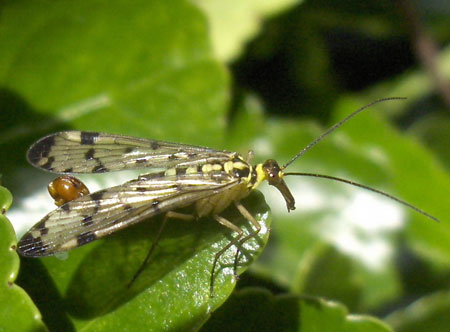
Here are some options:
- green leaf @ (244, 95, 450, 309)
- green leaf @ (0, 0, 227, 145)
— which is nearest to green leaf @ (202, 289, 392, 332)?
green leaf @ (0, 0, 227, 145)

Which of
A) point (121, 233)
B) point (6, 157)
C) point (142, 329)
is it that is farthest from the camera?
point (6, 157)

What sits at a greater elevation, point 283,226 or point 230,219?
point 230,219

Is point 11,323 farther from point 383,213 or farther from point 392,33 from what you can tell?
point 392,33

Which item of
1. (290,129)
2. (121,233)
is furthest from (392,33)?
(121,233)

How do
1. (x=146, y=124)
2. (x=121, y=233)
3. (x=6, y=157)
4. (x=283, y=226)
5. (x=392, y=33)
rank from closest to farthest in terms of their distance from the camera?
(x=121, y=233) → (x=6, y=157) → (x=146, y=124) → (x=283, y=226) → (x=392, y=33)

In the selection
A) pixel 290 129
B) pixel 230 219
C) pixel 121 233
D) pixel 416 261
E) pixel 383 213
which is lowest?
pixel 416 261

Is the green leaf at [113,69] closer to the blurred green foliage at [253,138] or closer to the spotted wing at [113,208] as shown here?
the blurred green foliage at [253,138]

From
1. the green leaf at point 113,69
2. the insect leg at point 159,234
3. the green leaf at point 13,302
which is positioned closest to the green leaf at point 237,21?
the green leaf at point 113,69

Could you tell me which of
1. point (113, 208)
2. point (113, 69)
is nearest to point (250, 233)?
point (113, 208)
